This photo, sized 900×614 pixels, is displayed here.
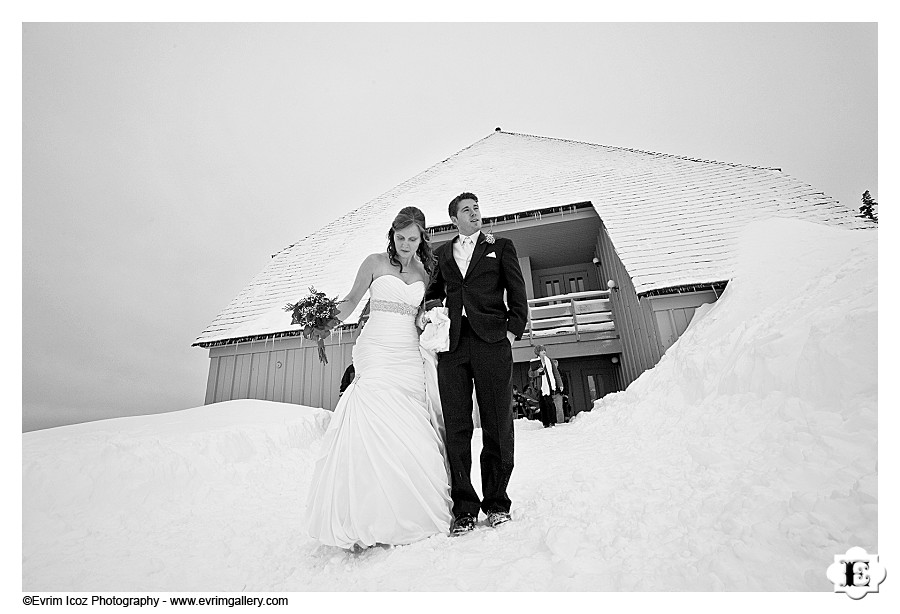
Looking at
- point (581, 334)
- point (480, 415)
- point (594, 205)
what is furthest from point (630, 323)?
point (480, 415)

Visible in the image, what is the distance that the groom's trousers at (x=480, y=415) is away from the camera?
2164mm

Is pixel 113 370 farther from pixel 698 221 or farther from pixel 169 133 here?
pixel 698 221

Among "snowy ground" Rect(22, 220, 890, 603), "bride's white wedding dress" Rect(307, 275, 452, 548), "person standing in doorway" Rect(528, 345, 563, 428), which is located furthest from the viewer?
"person standing in doorway" Rect(528, 345, 563, 428)

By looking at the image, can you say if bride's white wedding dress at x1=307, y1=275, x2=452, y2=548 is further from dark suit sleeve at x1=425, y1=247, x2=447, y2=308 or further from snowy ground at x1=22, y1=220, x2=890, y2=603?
dark suit sleeve at x1=425, y1=247, x2=447, y2=308

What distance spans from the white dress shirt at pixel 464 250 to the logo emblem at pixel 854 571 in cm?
192

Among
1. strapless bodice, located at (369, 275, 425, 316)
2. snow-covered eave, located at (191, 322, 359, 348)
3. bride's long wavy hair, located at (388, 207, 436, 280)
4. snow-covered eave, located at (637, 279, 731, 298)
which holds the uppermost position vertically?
snow-covered eave, located at (637, 279, 731, 298)

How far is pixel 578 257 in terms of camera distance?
10492 mm

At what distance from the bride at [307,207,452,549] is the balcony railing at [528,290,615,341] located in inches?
233

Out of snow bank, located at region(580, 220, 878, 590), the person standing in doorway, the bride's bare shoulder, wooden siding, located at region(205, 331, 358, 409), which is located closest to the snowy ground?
snow bank, located at region(580, 220, 878, 590)

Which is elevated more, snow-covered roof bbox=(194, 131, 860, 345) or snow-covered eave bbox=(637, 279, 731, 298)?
snow-covered roof bbox=(194, 131, 860, 345)

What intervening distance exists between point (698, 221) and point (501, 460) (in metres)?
6.90

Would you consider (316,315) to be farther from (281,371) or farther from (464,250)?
(281,371)

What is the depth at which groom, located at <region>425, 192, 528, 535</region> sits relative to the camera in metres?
2.18

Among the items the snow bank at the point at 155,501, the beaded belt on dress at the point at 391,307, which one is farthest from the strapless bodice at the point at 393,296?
the snow bank at the point at 155,501
